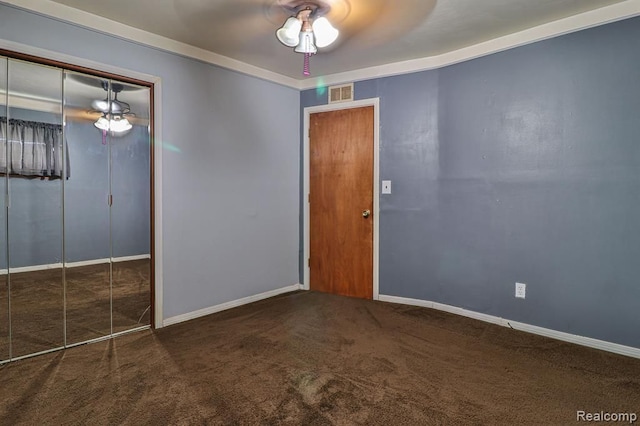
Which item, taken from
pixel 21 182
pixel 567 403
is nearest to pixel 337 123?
pixel 21 182

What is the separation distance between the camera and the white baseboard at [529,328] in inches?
99.6

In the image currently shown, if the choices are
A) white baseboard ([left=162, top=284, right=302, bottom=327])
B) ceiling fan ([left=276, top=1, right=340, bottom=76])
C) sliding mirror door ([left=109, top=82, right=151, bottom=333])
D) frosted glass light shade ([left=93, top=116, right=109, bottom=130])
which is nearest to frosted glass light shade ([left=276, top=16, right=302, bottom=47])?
ceiling fan ([left=276, top=1, right=340, bottom=76])

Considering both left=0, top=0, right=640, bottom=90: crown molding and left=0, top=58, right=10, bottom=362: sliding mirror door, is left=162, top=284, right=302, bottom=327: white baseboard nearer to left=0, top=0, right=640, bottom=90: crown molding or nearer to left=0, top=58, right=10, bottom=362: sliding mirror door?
left=0, top=58, right=10, bottom=362: sliding mirror door

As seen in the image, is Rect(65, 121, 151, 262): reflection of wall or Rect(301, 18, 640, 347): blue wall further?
Rect(65, 121, 151, 262): reflection of wall

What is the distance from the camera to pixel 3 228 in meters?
2.38

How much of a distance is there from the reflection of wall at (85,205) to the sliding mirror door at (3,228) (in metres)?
0.01

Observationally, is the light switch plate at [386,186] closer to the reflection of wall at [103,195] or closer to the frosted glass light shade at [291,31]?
the frosted glass light shade at [291,31]

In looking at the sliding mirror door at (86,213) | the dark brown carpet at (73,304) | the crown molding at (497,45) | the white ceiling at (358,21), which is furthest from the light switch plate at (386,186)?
the sliding mirror door at (86,213)

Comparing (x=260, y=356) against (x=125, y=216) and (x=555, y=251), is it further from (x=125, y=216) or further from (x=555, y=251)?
(x=555, y=251)

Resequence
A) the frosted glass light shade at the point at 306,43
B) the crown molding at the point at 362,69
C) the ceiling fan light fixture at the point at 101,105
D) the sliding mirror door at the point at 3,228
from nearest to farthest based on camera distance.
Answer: the sliding mirror door at the point at 3,228
the crown molding at the point at 362,69
the frosted glass light shade at the point at 306,43
the ceiling fan light fixture at the point at 101,105

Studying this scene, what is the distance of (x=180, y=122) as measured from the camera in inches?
124

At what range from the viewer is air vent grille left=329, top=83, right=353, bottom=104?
12.7 feet

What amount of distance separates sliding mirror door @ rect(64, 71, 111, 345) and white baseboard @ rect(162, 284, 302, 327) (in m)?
0.51

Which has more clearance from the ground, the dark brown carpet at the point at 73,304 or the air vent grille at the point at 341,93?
the air vent grille at the point at 341,93
